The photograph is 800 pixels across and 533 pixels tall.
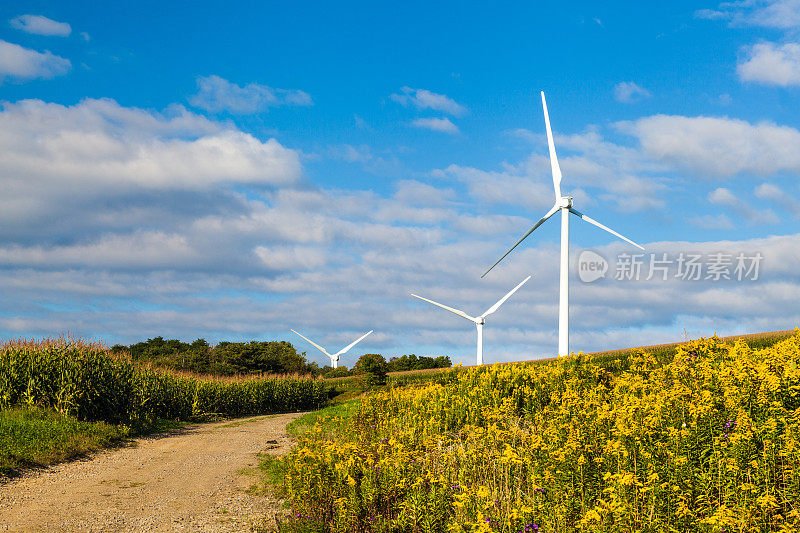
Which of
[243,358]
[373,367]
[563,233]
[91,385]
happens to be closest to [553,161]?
[563,233]

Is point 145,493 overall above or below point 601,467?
below

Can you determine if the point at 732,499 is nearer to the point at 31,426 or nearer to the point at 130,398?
the point at 31,426

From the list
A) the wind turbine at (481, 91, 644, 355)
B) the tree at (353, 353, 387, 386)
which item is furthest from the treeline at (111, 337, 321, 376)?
the wind turbine at (481, 91, 644, 355)

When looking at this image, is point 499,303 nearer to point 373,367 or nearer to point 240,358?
point 373,367

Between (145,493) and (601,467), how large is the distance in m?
10.1

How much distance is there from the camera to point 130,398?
23.1m

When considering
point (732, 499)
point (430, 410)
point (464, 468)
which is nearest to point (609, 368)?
point (430, 410)

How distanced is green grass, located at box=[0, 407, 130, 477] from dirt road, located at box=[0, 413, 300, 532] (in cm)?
54

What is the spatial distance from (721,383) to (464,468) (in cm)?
476

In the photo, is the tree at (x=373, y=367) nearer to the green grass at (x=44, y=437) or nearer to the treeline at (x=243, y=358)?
the treeline at (x=243, y=358)

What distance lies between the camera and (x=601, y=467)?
25.7 ft

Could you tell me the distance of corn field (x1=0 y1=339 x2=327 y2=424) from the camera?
2000cm

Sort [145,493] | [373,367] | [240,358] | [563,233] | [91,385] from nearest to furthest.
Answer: [145,493], [91,385], [563,233], [373,367], [240,358]

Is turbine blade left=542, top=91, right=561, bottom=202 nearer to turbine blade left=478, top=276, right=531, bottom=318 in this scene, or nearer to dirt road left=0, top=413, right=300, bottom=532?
turbine blade left=478, top=276, right=531, bottom=318
